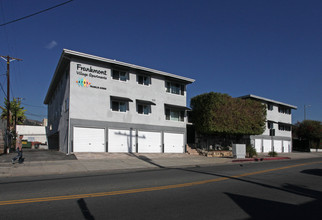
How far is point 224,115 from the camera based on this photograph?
28281 millimetres

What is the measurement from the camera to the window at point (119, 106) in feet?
80.6

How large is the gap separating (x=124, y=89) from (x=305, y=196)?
19589mm

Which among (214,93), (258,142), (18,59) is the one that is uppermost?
(18,59)

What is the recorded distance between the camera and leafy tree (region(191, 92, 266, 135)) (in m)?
27.8

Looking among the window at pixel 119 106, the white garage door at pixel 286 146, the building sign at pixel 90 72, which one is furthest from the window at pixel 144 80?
the white garage door at pixel 286 146

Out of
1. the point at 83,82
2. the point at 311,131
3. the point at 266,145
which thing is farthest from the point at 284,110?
the point at 83,82

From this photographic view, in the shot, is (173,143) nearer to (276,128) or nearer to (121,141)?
(121,141)

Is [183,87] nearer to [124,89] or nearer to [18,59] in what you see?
[124,89]

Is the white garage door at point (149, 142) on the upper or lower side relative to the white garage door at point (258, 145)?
upper

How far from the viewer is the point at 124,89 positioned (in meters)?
25.1

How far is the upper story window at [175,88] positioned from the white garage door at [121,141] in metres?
6.77

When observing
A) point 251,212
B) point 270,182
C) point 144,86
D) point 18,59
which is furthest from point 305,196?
point 18,59

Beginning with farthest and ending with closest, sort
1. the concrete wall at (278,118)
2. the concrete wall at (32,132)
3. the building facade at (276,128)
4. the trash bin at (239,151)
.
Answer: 1. the concrete wall at (32,132)
2. the concrete wall at (278,118)
3. the building facade at (276,128)
4. the trash bin at (239,151)

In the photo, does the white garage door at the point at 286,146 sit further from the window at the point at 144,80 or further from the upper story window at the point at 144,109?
the window at the point at 144,80
